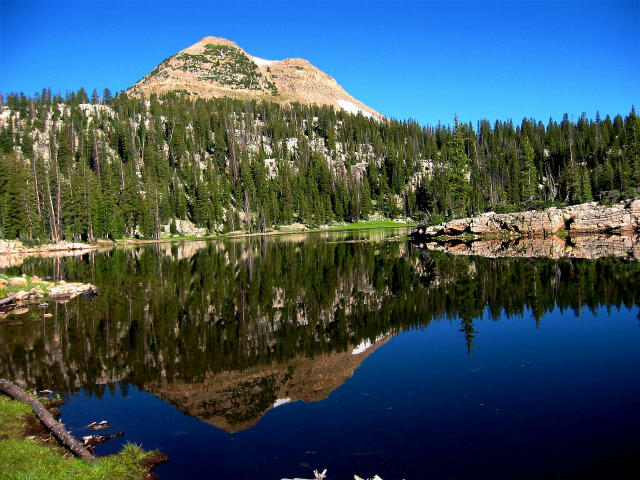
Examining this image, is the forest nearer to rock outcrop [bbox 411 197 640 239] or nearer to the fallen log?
rock outcrop [bbox 411 197 640 239]

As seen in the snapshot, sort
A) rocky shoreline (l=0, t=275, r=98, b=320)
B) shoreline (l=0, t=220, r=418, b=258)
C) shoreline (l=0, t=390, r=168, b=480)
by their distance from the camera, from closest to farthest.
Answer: shoreline (l=0, t=390, r=168, b=480) → rocky shoreline (l=0, t=275, r=98, b=320) → shoreline (l=0, t=220, r=418, b=258)

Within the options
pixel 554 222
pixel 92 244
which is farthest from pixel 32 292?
pixel 92 244

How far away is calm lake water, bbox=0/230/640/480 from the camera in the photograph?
9.73 meters

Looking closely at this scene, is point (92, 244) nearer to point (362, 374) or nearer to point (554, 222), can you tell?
point (554, 222)

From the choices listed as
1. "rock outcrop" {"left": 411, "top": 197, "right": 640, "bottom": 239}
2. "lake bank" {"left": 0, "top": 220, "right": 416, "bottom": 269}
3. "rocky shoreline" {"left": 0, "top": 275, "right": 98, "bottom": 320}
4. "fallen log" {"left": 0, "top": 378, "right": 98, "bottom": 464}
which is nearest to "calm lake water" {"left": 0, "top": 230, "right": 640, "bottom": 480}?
"fallen log" {"left": 0, "top": 378, "right": 98, "bottom": 464}

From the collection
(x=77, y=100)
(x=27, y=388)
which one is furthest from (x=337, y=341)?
(x=77, y=100)

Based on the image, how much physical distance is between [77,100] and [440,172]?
14142cm

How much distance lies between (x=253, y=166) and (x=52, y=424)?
135m

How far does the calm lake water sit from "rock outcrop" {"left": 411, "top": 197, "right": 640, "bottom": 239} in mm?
38813

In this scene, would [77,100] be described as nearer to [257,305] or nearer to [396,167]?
[396,167]

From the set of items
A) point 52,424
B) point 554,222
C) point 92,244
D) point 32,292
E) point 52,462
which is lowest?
point 52,462

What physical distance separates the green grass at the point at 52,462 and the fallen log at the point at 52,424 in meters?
0.17

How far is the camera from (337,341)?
59.6 ft

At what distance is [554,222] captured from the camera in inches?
2596
